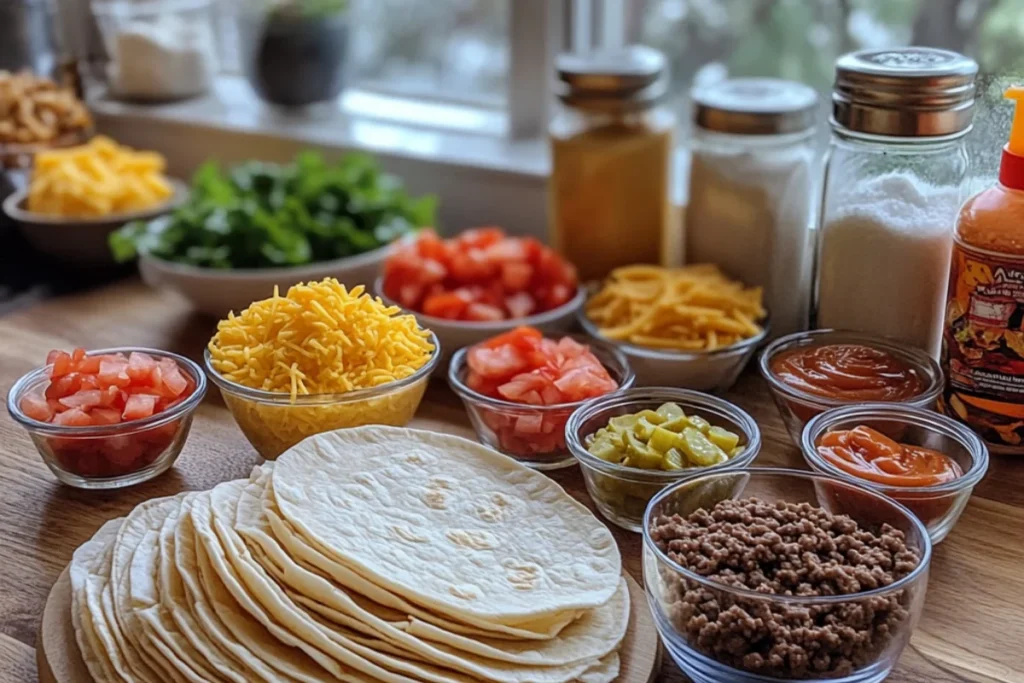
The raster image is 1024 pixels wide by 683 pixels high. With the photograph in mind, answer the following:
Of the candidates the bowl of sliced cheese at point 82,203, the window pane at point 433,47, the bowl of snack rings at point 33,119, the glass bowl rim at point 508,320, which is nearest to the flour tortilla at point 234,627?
the glass bowl rim at point 508,320

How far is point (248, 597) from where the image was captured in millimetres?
1129

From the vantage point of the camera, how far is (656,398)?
159cm

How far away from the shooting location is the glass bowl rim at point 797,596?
1064 millimetres

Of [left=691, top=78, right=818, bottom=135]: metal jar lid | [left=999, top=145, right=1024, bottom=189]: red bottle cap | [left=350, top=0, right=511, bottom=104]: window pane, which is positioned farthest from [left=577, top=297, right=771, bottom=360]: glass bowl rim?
[left=350, top=0, right=511, bottom=104]: window pane

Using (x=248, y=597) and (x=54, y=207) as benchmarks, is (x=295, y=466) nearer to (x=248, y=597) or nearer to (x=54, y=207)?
(x=248, y=597)

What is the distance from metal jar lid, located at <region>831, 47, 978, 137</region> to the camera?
1.55 m

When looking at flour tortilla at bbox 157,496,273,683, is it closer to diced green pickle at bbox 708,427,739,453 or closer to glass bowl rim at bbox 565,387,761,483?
glass bowl rim at bbox 565,387,761,483

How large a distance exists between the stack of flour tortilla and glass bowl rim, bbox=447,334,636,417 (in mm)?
220

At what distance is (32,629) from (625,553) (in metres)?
0.69

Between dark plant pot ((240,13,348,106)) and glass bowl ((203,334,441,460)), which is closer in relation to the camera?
glass bowl ((203,334,441,460))

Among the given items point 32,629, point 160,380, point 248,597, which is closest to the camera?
point 248,597

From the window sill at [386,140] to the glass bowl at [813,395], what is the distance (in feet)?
2.70

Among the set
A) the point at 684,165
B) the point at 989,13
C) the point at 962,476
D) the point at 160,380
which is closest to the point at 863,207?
the point at 962,476

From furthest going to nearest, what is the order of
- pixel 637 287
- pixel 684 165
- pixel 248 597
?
pixel 684 165, pixel 637 287, pixel 248 597
